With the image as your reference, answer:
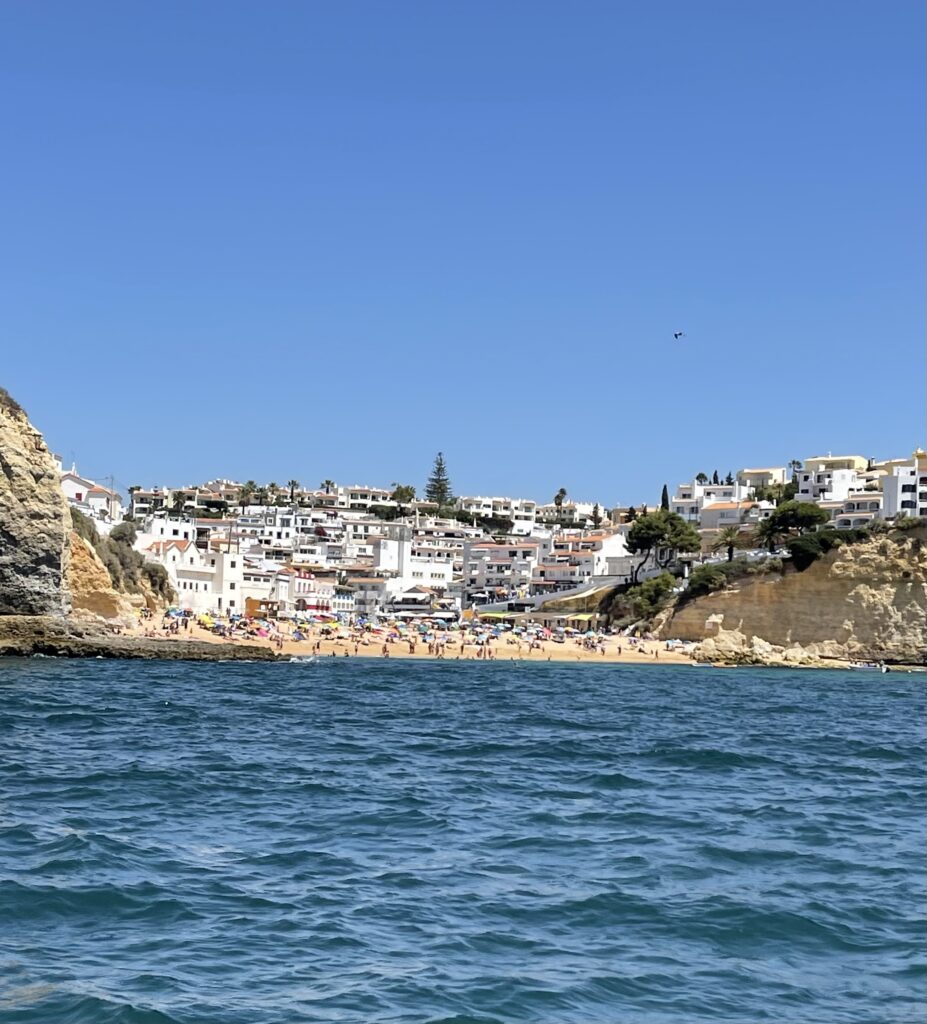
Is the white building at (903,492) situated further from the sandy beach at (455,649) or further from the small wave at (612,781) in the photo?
the small wave at (612,781)

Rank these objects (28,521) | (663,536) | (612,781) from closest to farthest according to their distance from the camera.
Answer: (612,781)
(28,521)
(663,536)

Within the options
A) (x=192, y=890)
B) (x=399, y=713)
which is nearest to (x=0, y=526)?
(x=399, y=713)

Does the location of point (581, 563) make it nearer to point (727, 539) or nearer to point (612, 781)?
point (727, 539)

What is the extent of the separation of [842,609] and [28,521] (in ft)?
178

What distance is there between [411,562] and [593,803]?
381 ft

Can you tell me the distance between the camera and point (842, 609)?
89000mm

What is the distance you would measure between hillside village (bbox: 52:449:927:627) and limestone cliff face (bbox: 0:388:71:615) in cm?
3585

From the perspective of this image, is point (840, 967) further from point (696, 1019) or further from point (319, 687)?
point (319, 687)

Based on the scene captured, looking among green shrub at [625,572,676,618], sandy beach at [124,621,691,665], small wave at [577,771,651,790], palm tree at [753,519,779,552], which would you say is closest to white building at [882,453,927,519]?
palm tree at [753,519,779,552]

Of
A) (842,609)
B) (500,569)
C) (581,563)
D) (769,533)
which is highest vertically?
(769,533)

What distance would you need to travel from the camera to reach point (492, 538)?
15238 centimetres

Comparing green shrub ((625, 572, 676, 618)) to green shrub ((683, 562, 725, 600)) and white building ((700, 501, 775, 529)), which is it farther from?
white building ((700, 501, 775, 529))

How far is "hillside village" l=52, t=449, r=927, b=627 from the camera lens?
10488 centimetres

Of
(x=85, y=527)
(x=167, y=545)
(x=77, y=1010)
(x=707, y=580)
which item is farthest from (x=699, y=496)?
(x=77, y=1010)
